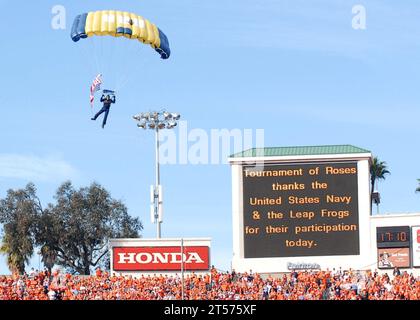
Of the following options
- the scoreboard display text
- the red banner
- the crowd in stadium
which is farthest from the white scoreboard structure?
the red banner

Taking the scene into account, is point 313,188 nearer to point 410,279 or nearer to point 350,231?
point 350,231

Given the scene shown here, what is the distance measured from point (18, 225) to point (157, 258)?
79.2 ft

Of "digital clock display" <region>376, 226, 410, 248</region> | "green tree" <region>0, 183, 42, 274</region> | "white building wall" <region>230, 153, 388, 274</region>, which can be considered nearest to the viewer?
"white building wall" <region>230, 153, 388, 274</region>

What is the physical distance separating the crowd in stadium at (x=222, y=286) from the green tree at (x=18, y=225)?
21704 millimetres

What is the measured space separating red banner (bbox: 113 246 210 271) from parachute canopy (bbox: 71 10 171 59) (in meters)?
11.2

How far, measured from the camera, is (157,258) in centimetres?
6197

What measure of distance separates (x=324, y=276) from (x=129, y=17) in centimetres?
1662

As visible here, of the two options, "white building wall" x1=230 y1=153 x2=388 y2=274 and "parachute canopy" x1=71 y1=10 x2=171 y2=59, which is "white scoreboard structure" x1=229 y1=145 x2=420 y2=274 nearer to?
"white building wall" x1=230 y1=153 x2=388 y2=274

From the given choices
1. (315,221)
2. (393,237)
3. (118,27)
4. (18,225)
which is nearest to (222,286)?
(315,221)

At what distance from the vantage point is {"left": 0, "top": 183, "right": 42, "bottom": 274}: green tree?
80875mm

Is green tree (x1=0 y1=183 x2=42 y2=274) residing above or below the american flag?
below

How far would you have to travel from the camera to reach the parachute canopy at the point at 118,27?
57062mm

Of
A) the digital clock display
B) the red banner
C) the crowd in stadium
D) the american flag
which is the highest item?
the american flag
